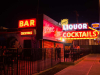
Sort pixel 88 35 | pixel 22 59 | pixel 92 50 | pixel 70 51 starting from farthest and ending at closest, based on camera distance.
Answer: pixel 92 50 → pixel 88 35 → pixel 70 51 → pixel 22 59

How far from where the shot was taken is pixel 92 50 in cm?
4534

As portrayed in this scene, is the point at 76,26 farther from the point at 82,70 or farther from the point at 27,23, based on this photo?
the point at 82,70

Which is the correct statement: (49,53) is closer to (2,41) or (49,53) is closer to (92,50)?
(2,41)

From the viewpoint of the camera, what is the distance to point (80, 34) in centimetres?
2442

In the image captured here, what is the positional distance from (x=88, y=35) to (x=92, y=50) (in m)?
23.4

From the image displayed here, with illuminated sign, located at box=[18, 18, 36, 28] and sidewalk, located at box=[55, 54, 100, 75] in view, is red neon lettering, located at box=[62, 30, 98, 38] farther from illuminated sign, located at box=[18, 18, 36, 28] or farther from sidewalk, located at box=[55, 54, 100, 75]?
sidewalk, located at box=[55, 54, 100, 75]

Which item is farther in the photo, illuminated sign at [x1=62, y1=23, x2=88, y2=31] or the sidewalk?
illuminated sign at [x1=62, y1=23, x2=88, y2=31]

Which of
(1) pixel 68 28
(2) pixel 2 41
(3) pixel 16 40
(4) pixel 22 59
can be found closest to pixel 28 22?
(3) pixel 16 40

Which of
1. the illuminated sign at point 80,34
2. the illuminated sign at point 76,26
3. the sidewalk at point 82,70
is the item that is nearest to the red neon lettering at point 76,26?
the illuminated sign at point 76,26

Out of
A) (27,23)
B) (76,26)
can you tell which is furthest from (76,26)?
(27,23)

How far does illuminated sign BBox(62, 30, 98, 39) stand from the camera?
23.3 metres

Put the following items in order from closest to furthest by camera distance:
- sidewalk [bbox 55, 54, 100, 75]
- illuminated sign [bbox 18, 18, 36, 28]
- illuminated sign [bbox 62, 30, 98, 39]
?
sidewalk [bbox 55, 54, 100, 75] → illuminated sign [bbox 18, 18, 36, 28] → illuminated sign [bbox 62, 30, 98, 39]

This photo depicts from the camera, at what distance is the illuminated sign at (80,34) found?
2328cm

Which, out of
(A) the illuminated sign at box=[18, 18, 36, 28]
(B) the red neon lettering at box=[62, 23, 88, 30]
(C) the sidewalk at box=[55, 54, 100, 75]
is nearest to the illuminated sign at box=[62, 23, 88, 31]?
(B) the red neon lettering at box=[62, 23, 88, 30]
